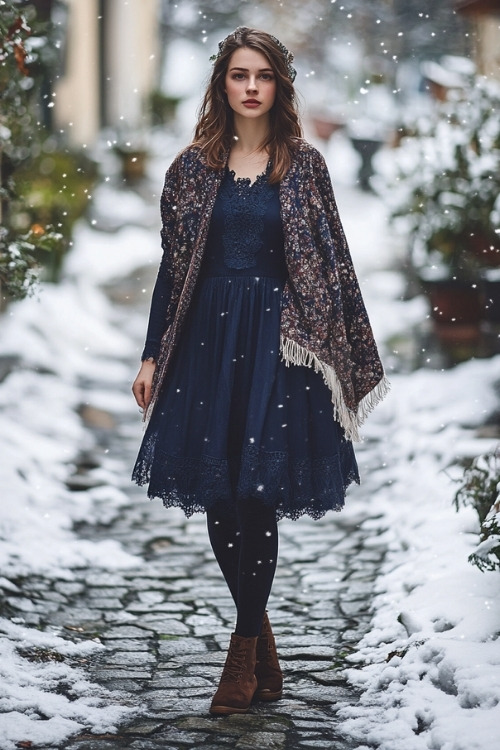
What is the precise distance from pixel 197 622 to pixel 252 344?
57.0 inches

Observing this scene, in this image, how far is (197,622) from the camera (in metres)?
4.18

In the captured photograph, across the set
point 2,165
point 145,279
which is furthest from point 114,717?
point 145,279

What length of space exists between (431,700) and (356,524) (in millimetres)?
2694

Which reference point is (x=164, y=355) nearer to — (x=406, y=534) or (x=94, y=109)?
(x=406, y=534)

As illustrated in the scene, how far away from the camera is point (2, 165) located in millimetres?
6105

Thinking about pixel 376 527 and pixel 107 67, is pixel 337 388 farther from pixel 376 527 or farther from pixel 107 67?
pixel 107 67

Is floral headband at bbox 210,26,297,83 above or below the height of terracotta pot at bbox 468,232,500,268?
below

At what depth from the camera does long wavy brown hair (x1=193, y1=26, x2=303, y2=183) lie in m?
3.21

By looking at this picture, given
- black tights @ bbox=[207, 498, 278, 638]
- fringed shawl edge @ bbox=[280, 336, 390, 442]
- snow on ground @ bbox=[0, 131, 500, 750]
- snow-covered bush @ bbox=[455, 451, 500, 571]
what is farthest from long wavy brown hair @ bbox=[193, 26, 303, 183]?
snow on ground @ bbox=[0, 131, 500, 750]

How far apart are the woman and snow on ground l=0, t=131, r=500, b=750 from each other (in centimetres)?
45

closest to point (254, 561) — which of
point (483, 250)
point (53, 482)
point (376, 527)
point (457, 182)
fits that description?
point (376, 527)

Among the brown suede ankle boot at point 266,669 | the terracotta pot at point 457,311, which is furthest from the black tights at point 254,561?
the terracotta pot at point 457,311

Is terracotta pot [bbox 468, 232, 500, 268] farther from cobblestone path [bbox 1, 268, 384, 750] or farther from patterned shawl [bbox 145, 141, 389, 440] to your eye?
patterned shawl [bbox 145, 141, 389, 440]

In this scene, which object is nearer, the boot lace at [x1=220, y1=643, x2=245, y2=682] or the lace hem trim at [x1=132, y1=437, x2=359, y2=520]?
the lace hem trim at [x1=132, y1=437, x2=359, y2=520]
